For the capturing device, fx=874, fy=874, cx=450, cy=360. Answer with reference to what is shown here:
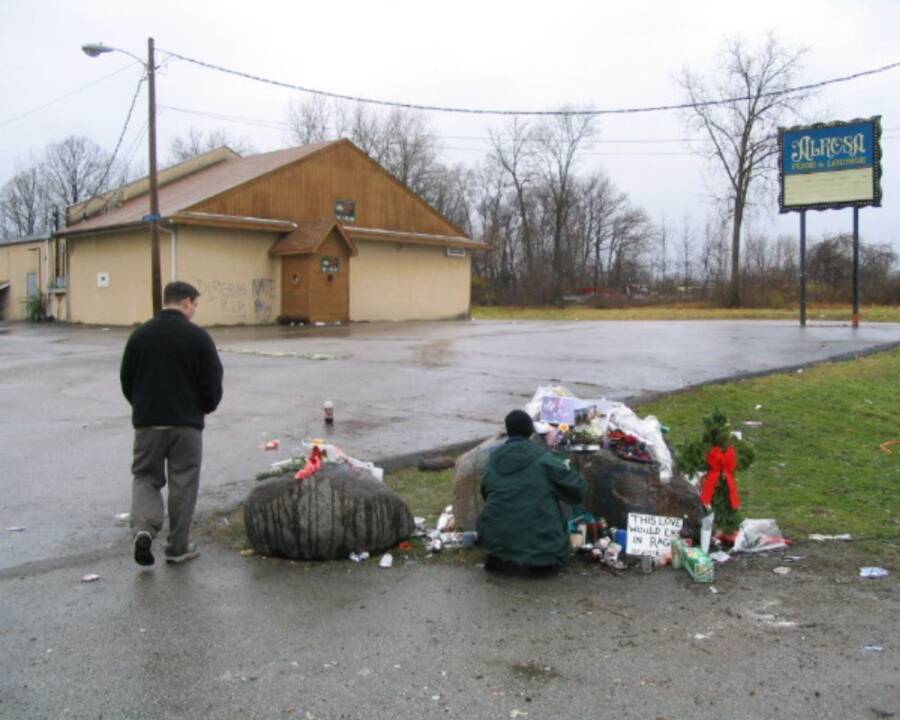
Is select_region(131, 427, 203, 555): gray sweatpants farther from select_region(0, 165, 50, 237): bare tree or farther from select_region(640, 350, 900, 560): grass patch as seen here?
select_region(0, 165, 50, 237): bare tree

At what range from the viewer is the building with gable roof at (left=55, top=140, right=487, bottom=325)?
30344 millimetres

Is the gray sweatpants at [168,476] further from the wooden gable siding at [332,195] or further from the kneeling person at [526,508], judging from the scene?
the wooden gable siding at [332,195]

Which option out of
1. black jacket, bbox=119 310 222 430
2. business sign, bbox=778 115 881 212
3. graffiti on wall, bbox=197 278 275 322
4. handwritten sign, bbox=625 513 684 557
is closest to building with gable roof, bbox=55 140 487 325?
graffiti on wall, bbox=197 278 275 322

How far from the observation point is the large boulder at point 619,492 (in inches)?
237

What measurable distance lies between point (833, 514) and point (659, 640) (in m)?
3.15

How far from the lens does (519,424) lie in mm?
5762

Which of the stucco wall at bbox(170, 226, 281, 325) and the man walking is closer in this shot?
the man walking

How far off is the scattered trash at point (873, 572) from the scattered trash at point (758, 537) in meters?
0.59

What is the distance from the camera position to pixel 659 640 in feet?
14.6

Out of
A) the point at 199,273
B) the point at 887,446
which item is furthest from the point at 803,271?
the point at 199,273

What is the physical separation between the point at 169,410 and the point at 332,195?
2965cm

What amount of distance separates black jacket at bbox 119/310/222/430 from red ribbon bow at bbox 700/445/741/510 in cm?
337

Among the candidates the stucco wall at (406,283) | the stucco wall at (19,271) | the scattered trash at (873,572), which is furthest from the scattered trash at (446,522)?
the stucco wall at (19,271)

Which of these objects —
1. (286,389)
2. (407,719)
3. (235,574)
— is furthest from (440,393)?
(407,719)
